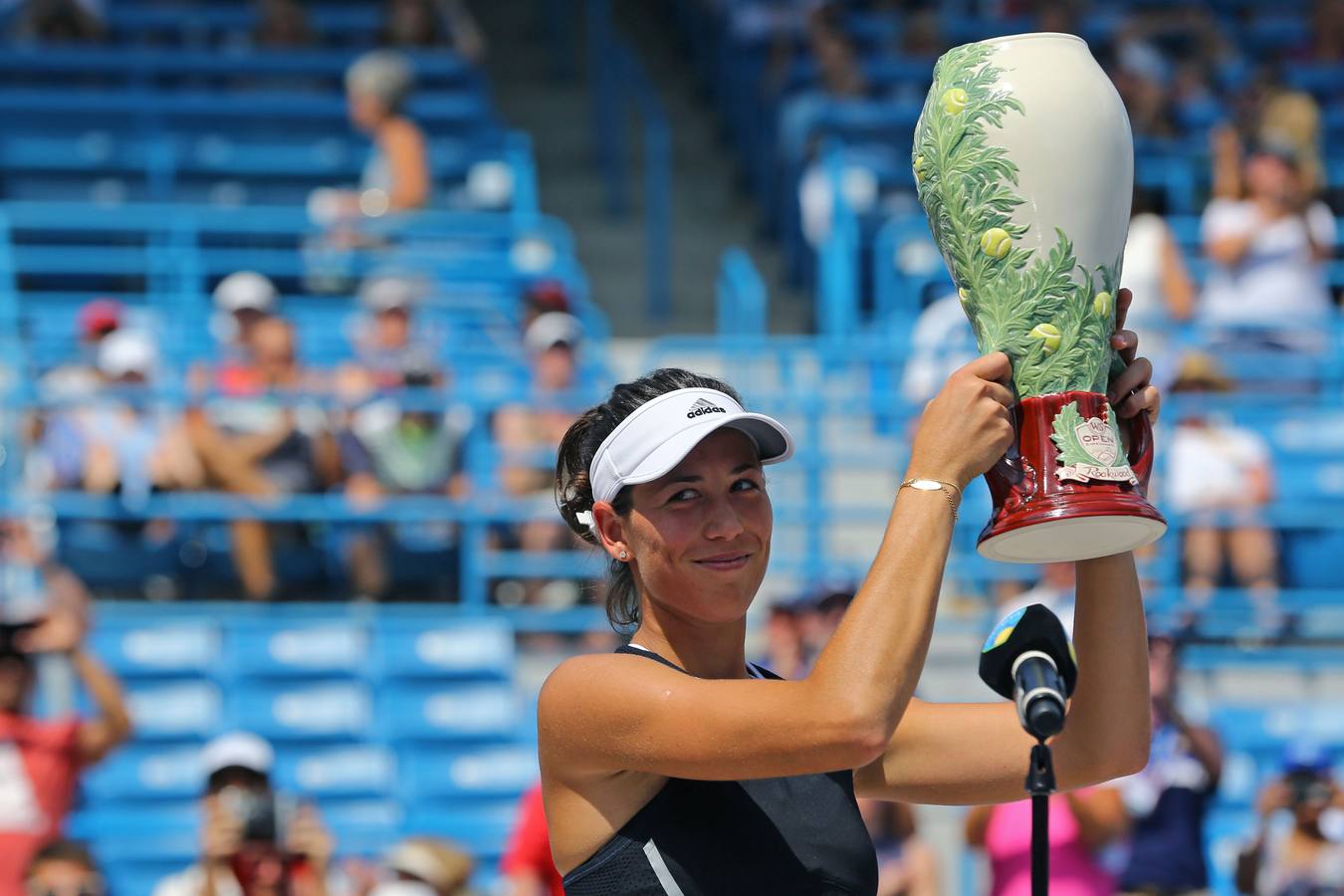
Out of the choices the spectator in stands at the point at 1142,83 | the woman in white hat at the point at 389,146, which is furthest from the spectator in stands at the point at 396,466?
the spectator in stands at the point at 1142,83

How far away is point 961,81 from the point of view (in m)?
2.47

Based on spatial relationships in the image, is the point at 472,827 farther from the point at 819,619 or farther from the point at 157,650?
the point at 819,619

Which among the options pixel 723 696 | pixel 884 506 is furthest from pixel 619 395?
pixel 884 506

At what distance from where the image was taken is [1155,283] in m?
7.89

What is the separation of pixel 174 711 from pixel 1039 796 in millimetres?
4810

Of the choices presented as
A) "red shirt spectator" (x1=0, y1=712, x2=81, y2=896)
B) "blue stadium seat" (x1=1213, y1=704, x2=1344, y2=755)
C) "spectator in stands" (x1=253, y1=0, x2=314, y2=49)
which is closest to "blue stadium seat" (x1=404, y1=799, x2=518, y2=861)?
"red shirt spectator" (x1=0, y1=712, x2=81, y2=896)

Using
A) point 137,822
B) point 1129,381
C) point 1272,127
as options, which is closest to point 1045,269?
point 1129,381

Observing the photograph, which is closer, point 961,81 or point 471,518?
point 961,81

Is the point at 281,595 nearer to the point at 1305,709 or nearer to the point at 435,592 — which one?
the point at 435,592

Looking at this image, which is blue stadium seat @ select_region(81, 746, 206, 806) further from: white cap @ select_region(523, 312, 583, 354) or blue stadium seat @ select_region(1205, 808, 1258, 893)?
blue stadium seat @ select_region(1205, 808, 1258, 893)

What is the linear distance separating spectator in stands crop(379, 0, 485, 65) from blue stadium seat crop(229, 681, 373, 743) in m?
4.63

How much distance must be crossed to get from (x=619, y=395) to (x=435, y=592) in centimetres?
499

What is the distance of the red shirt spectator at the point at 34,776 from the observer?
5.71 meters

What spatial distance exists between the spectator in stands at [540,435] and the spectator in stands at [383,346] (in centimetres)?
37
